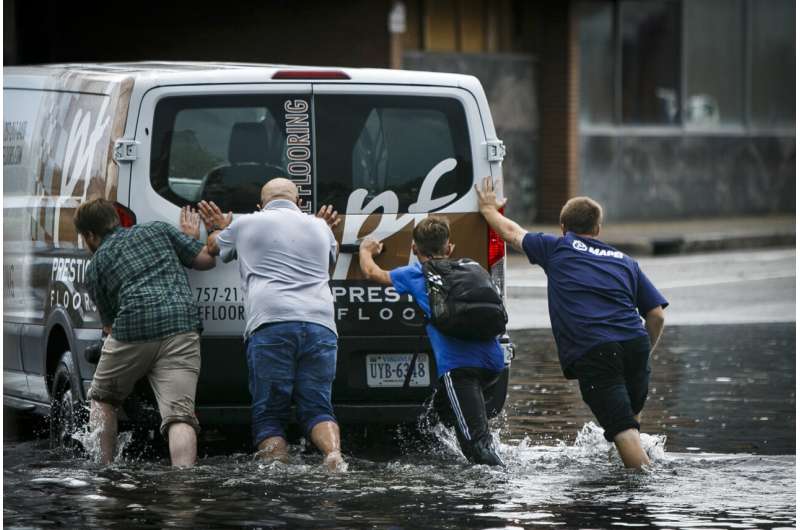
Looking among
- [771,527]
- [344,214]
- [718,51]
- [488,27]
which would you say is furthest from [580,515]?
[718,51]

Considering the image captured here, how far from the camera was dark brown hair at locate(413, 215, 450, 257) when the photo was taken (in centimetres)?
856

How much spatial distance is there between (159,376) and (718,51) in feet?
79.2

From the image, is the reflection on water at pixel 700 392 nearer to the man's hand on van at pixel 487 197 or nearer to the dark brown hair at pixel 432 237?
the man's hand on van at pixel 487 197

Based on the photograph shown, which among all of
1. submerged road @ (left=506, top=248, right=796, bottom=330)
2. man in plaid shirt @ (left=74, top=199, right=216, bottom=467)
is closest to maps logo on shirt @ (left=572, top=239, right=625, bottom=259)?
man in plaid shirt @ (left=74, top=199, right=216, bottom=467)

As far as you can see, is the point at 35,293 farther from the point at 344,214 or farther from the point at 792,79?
the point at 792,79

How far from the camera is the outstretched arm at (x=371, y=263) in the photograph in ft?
27.9

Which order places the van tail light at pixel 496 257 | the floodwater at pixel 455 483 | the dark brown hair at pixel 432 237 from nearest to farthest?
the floodwater at pixel 455 483 < the dark brown hair at pixel 432 237 < the van tail light at pixel 496 257

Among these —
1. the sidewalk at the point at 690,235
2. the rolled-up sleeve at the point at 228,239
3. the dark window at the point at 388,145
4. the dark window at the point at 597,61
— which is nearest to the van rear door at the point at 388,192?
the dark window at the point at 388,145

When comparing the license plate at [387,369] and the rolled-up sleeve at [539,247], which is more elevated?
the rolled-up sleeve at [539,247]

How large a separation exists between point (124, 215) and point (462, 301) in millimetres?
1664

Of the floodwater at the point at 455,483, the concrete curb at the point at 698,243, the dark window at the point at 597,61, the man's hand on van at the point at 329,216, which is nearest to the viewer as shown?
the floodwater at the point at 455,483

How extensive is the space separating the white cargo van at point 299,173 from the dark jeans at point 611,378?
60 centimetres

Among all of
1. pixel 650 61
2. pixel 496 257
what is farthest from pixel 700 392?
pixel 650 61

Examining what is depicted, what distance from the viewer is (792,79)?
3297 cm
